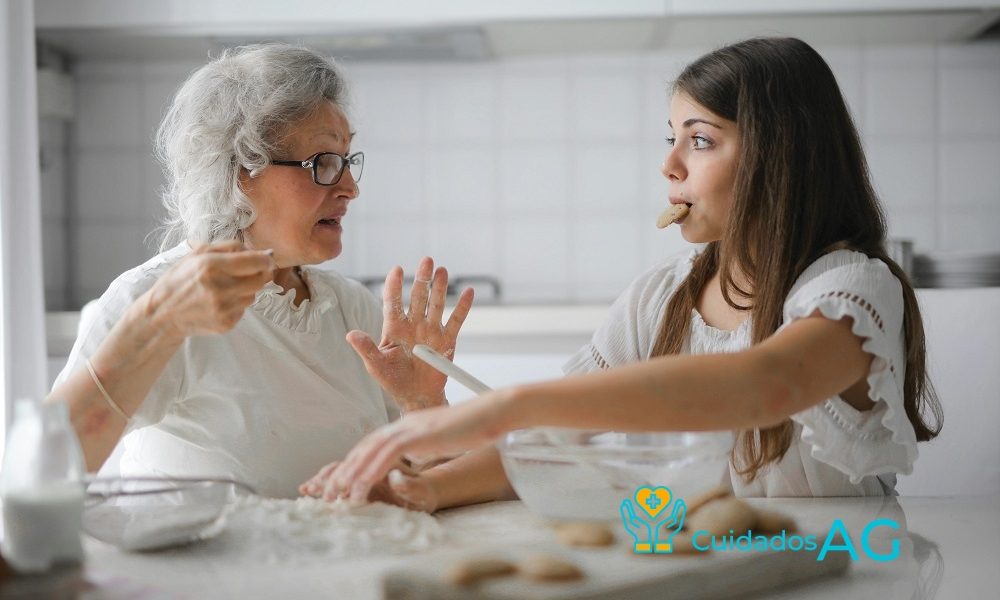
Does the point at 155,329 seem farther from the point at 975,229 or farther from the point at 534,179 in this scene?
the point at 975,229

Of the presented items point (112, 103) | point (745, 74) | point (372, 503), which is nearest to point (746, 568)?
point (372, 503)

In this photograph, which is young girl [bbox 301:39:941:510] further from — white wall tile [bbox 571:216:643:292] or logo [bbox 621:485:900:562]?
white wall tile [bbox 571:216:643:292]

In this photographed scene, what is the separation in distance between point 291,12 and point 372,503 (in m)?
2.49

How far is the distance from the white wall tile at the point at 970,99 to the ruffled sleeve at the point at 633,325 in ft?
7.39

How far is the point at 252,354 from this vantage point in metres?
1.53

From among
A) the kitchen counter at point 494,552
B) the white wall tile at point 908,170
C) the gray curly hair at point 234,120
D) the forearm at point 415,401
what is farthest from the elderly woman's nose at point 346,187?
the white wall tile at point 908,170

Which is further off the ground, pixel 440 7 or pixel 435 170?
pixel 440 7

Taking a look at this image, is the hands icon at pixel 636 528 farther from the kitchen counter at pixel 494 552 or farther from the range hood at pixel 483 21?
the range hood at pixel 483 21

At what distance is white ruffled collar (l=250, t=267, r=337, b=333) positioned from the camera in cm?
159

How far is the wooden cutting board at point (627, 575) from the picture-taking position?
74 centimetres

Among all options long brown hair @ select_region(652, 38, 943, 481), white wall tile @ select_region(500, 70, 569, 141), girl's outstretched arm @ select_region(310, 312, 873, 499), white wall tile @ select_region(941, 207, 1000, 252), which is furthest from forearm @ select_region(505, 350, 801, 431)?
white wall tile @ select_region(941, 207, 1000, 252)

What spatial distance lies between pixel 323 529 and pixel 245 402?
2.14ft

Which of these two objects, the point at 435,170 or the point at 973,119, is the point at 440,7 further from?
the point at 973,119

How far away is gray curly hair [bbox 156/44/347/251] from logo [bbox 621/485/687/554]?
0.96m
